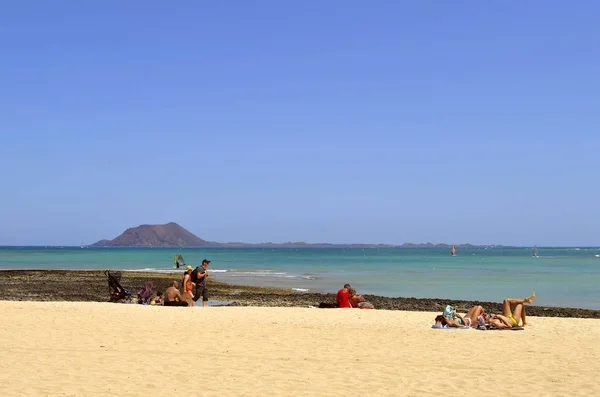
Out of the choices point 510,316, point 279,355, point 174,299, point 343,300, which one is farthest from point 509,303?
point 174,299

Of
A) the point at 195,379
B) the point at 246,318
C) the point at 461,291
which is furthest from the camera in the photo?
the point at 461,291

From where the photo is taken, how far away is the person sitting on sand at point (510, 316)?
15289 mm

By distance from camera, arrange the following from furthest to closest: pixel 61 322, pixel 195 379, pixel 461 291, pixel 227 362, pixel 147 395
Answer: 1. pixel 461 291
2. pixel 61 322
3. pixel 227 362
4. pixel 195 379
5. pixel 147 395

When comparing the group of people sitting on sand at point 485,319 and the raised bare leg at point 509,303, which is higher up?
the raised bare leg at point 509,303

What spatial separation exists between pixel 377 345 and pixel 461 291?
2373 centimetres

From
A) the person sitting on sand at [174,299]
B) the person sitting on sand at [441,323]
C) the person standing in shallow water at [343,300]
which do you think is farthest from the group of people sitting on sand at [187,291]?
the person sitting on sand at [441,323]

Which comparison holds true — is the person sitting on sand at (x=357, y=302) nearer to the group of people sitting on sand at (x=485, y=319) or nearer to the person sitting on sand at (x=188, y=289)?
the group of people sitting on sand at (x=485, y=319)

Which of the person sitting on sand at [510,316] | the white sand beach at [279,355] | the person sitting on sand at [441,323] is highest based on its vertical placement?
the person sitting on sand at [510,316]

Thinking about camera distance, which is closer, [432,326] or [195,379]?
[195,379]

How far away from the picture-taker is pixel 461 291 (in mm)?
35219

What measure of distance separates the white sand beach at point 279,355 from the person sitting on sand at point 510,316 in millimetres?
429

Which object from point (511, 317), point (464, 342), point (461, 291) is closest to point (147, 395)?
point (464, 342)

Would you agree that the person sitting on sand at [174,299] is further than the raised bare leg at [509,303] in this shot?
Yes

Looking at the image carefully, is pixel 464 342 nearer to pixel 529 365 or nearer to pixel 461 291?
pixel 529 365
